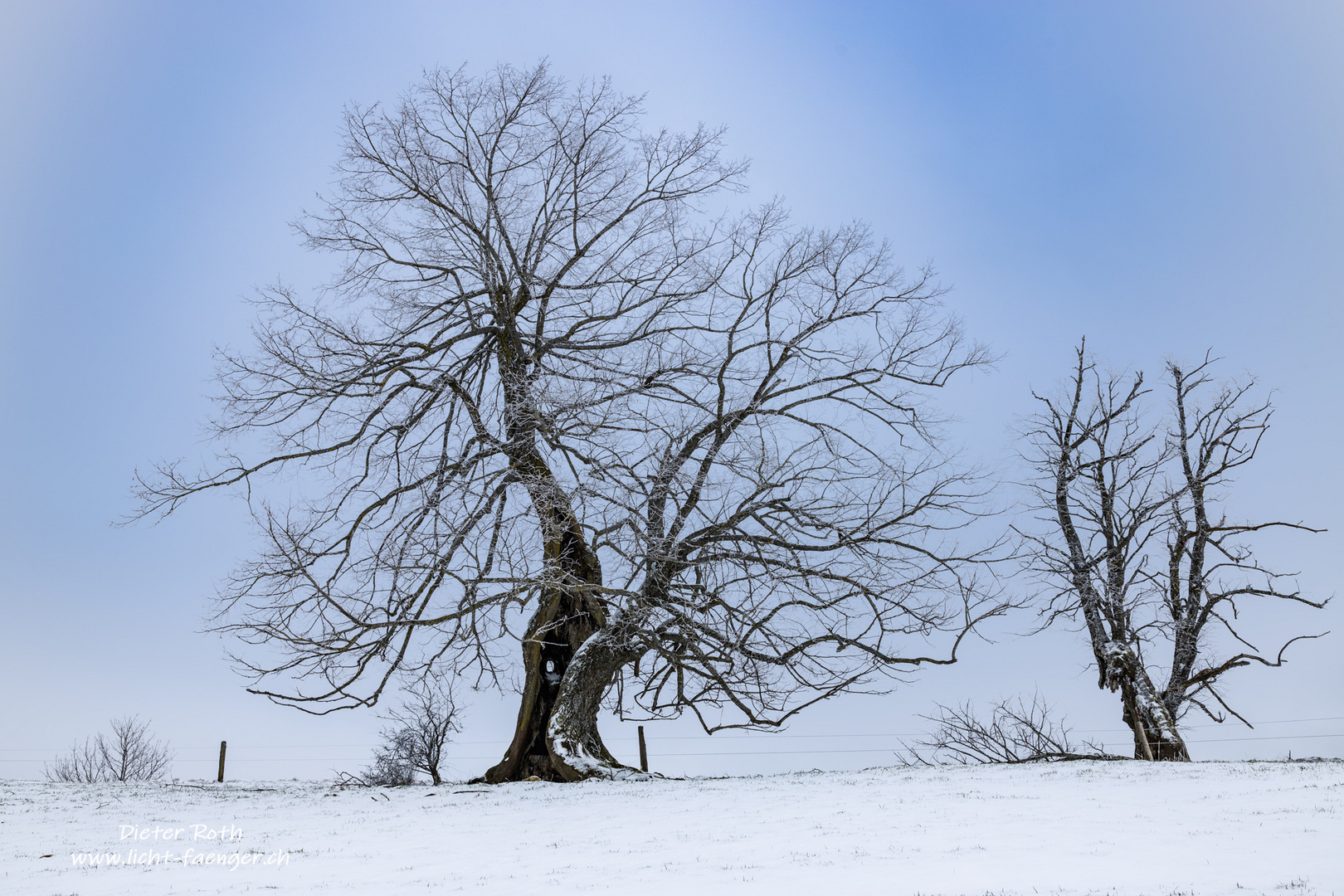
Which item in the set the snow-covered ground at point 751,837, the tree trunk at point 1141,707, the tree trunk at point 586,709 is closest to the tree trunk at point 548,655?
the tree trunk at point 586,709

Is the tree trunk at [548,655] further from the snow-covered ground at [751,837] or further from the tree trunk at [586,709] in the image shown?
the snow-covered ground at [751,837]

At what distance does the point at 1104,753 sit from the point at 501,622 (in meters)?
8.92

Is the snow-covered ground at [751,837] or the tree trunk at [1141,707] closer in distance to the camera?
the snow-covered ground at [751,837]

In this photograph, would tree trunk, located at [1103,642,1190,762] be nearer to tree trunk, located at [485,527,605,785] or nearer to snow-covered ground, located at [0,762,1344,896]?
snow-covered ground, located at [0,762,1344,896]

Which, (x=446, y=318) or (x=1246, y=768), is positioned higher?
(x=446, y=318)

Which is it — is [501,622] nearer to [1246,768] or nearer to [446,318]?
[446,318]

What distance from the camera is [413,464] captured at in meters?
14.0

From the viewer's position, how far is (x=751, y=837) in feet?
26.5

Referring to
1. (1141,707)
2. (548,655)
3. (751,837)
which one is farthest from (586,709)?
(1141,707)

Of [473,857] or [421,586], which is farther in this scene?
[421,586]

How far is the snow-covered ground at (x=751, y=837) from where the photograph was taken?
6.24 meters

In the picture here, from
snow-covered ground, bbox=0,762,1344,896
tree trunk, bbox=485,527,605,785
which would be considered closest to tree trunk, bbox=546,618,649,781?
tree trunk, bbox=485,527,605,785

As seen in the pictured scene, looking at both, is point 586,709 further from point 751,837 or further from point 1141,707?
point 1141,707

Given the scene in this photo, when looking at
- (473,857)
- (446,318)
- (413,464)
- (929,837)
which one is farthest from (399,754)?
(929,837)
